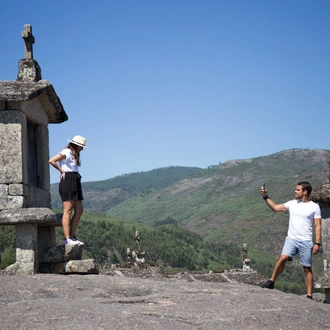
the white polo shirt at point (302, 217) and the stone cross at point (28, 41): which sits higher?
the stone cross at point (28, 41)

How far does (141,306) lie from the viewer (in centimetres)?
709

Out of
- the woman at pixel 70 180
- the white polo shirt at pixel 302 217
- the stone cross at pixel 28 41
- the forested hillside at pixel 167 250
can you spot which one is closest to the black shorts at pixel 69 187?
the woman at pixel 70 180

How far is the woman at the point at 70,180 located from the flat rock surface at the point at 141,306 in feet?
5.69

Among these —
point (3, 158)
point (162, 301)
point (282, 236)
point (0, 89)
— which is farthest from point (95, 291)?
point (282, 236)

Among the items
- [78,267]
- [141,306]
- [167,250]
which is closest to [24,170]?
[78,267]

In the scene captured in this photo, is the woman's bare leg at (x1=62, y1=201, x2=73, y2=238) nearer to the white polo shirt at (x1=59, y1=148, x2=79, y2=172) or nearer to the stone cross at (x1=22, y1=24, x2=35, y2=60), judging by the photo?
the white polo shirt at (x1=59, y1=148, x2=79, y2=172)

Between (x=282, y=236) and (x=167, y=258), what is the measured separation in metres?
47.2

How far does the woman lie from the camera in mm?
10500

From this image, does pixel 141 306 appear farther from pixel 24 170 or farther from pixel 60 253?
pixel 24 170

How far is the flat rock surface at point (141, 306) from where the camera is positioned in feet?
20.4

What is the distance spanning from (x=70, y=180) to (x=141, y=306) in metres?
3.97

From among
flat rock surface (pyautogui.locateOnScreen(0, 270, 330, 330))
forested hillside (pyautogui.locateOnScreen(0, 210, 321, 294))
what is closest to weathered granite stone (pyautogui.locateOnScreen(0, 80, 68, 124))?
flat rock surface (pyautogui.locateOnScreen(0, 270, 330, 330))

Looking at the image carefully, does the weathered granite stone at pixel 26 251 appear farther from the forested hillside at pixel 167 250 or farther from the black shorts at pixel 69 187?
the forested hillside at pixel 167 250

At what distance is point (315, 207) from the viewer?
9.34 metres
